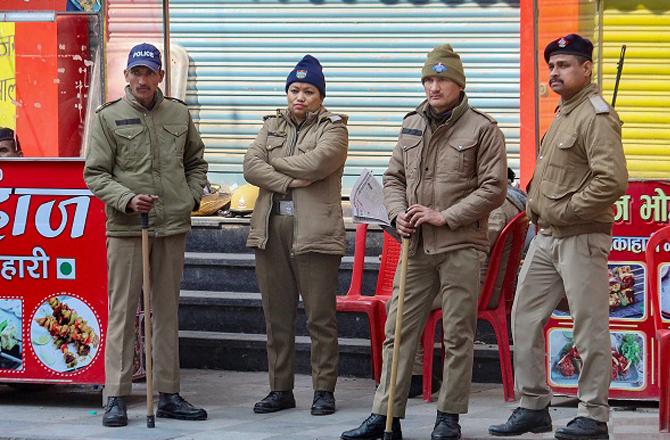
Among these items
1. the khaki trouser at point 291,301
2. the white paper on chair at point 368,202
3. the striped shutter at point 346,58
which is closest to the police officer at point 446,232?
the white paper on chair at point 368,202

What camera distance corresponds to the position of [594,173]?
8320 mm

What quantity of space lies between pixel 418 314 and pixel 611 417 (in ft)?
5.04

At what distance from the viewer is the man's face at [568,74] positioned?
851 cm

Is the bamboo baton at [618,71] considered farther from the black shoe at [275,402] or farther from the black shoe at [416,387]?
the black shoe at [275,402]

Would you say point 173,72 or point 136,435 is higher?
point 173,72

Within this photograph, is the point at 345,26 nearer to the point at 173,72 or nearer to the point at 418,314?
the point at 173,72

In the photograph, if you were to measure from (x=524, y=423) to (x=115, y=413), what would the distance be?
2462 millimetres

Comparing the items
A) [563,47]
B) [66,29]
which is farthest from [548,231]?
[66,29]

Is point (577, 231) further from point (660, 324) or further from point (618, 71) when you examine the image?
point (618, 71)

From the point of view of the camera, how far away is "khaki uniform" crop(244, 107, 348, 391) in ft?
31.4

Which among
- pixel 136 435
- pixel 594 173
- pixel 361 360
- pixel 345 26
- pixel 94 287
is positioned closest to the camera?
pixel 594 173

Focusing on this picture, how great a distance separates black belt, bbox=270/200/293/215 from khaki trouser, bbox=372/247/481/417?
4.08ft

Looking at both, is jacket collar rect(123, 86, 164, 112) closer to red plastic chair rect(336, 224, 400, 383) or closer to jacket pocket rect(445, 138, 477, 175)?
red plastic chair rect(336, 224, 400, 383)

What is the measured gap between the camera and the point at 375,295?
1071cm
